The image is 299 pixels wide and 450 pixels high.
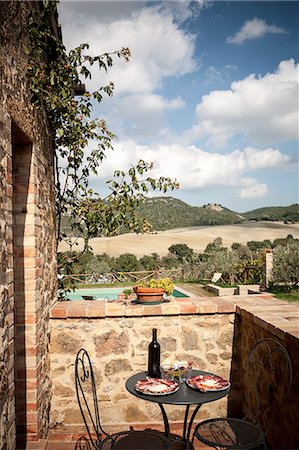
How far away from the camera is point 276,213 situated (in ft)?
113

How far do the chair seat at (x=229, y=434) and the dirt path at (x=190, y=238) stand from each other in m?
18.2

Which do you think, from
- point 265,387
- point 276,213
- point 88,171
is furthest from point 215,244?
point 265,387

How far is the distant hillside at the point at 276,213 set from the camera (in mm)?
31112

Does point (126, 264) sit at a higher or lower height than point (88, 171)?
lower

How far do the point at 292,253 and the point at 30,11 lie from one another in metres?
11.1

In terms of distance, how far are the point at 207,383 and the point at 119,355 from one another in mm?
1278

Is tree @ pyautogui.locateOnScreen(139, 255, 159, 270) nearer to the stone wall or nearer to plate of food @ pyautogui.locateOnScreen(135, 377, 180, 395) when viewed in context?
the stone wall

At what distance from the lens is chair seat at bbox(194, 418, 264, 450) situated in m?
2.22

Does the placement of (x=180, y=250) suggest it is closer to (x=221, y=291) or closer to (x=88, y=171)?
(x=221, y=291)

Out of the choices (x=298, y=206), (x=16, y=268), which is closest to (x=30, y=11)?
(x=16, y=268)

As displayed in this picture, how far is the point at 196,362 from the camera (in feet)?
12.0

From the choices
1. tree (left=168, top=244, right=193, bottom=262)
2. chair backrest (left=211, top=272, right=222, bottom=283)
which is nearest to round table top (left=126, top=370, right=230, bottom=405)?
chair backrest (left=211, top=272, right=222, bottom=283)

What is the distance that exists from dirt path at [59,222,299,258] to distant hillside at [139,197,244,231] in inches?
95.0

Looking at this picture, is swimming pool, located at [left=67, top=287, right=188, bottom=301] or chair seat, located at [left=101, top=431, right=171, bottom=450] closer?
chair seat, located at [left=101, top=431, right=171, bottom=450]
